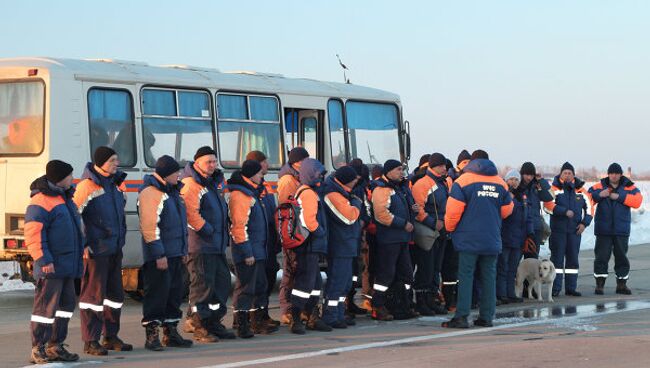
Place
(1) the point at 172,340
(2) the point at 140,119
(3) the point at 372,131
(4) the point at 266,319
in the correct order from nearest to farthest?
(1) the point at 172,340
(4) the point at 266,319
(2) the point at 140,119
(3) the point at 372,131

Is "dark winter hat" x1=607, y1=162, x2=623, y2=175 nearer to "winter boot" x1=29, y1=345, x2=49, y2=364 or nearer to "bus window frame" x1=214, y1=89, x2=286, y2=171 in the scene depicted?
"bus window frame" x1=214, y1=89, x2=286, y2=171

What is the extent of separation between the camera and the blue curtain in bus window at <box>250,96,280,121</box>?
16375 millimetres

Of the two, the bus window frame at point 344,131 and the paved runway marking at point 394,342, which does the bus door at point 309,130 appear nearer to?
the bus window frame at point 344,131

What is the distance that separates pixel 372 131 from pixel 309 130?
1.55m

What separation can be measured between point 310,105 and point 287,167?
4.56 m

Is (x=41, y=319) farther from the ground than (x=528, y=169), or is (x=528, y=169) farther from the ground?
(x=528, y=169)

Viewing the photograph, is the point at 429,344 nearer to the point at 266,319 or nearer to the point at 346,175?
the point at 266,319

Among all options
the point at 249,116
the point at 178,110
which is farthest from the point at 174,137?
the point at 249,116

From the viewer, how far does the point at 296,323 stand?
11945mm

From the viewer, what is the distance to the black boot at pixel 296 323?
11.9 metres

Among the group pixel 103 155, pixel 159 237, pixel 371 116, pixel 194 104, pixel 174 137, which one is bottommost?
pixel 159 237

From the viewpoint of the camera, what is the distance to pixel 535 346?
10.8 metres

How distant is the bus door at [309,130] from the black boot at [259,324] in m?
5.76

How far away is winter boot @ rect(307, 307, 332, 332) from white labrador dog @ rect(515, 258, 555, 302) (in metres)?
3.89
